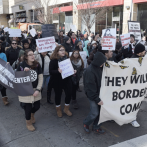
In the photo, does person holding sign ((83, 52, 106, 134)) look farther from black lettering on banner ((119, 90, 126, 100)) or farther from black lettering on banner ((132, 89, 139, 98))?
black lettering on banner ((132, 89, 139, 98))

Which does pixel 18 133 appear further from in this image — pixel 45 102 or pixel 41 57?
pixel 41 57

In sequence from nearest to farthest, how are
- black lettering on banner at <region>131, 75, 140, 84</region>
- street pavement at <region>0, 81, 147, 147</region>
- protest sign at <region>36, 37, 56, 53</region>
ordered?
1. street pavement at <region>0, 81, 147, 147</region>
2. black lettering on banner at <region>131, 75, 140, 84</region>
3. protest sign at <region>36, 37, 56, 53</region>

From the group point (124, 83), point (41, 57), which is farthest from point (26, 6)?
point (124, 83)

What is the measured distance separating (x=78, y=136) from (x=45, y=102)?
2.16 m

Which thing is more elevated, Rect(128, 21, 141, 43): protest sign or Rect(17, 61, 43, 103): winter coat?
Rect(128, 21, 141, 43): protest sign

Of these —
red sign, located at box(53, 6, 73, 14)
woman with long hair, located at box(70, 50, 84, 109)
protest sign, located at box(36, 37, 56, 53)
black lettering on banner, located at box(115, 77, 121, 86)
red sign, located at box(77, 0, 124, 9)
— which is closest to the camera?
black lettering on banner, located at box(115, 77, 121, 86)

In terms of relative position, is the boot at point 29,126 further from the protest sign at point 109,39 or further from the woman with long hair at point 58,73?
the protest sign at point 109,39

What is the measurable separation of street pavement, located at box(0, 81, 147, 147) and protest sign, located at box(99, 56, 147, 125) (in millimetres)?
336

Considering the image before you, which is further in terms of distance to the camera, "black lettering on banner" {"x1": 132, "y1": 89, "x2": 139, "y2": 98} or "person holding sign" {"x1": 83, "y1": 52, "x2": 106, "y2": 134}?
"black lettering on banner" {"x1": 132, "y1": 89, "x2": 139, "y2": 98}

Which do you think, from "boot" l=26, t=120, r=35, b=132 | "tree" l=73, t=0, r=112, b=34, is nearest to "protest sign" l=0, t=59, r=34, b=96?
"boot" l=26, t=120, r=35, b=132

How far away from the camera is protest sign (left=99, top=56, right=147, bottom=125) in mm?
3674

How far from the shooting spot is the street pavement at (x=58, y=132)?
11.9 feet

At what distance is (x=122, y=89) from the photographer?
12.4 feet

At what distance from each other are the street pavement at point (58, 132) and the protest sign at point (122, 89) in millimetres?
336
